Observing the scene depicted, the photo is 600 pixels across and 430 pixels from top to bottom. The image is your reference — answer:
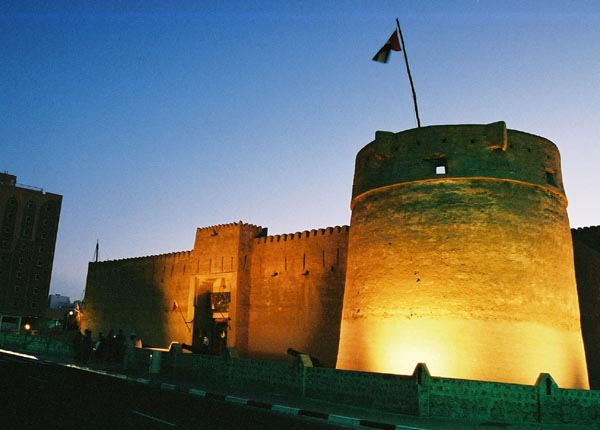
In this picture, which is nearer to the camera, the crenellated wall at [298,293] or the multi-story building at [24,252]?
the crenellated wall at [298,293]

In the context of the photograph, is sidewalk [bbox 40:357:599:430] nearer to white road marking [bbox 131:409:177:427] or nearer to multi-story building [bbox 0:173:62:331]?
white road marking [bbox 131:409:177:427]

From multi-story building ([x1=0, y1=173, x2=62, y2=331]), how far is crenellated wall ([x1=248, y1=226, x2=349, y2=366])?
34283mm

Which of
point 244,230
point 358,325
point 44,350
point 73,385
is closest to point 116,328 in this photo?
point 44,350

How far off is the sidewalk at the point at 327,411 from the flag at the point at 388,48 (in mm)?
9104

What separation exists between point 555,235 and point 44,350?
22.0m

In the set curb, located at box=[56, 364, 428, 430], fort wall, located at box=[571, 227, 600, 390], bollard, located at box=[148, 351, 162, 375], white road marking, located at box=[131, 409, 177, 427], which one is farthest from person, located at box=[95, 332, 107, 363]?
fort wall, located at box=[571, 227, 600, 390]

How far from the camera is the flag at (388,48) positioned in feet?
45.2

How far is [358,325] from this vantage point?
12.8 metres

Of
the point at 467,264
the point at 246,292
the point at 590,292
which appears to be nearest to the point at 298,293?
the point at 246,292

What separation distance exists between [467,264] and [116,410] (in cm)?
784

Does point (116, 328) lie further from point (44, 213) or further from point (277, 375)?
point (44, 213)

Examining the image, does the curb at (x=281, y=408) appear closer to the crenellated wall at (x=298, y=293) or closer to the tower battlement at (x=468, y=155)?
the tower battlement at (x=468, y=155)

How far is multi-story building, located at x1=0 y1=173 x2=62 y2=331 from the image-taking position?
151 ft

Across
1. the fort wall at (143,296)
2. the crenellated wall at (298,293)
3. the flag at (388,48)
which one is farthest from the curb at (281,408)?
the fort wall at (143,296)
